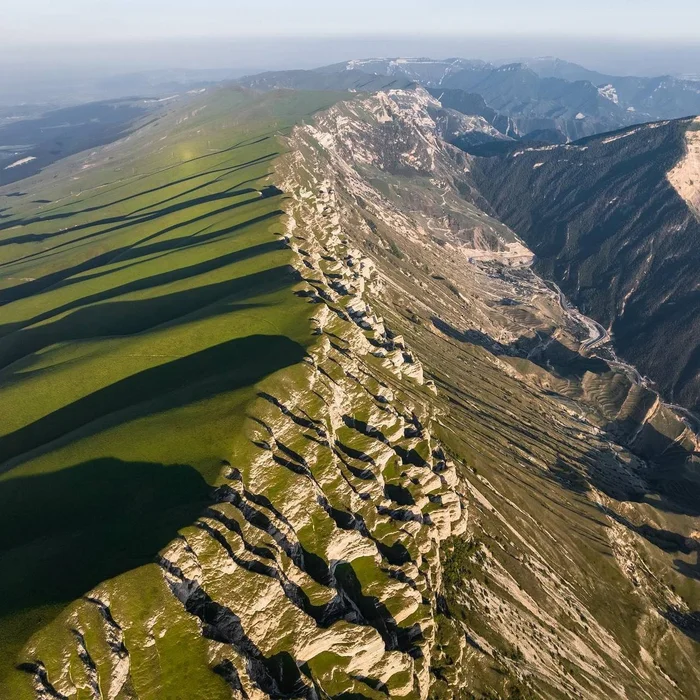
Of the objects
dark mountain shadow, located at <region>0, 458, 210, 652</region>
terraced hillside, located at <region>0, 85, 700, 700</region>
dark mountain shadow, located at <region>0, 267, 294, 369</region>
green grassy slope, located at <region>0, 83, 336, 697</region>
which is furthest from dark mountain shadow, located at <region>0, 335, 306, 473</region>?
dark mountain shadow, located at <region>0, 267, 294, 369</region>

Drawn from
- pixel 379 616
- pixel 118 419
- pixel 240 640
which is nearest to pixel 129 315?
pixel 118 419

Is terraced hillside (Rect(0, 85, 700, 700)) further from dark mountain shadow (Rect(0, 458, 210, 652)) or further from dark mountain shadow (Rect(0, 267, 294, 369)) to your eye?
dark mountain shadow (Rect(0, 267, 294, 369))

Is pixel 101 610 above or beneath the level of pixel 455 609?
above

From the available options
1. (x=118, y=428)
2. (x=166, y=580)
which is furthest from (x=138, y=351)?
(x=166, y=580)

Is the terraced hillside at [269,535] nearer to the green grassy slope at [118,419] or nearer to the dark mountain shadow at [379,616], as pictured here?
the dark mountain shadow at [379,616]

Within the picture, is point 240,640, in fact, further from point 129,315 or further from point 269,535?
point 129,315

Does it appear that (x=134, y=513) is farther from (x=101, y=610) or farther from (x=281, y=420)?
(x=281, y=420)

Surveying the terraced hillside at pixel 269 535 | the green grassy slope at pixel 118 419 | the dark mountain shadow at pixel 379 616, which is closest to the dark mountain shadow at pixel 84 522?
the green grassy slope at pixel 118 419
